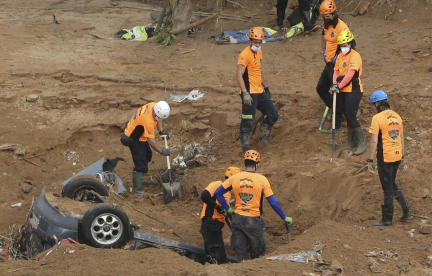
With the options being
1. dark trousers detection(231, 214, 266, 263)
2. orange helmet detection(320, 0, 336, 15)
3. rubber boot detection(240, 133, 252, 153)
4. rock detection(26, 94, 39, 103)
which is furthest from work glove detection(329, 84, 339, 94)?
rock detection(26, 94, 39, 103)

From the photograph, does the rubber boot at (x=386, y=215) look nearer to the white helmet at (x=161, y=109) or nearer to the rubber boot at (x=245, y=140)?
the rubber boot at (x=245, y=140)

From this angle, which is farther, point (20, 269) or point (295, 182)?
point (295, 182)

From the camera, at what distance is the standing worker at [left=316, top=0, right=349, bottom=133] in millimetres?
11367

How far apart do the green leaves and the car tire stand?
30.7 feet

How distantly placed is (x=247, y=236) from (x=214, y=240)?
551 mm

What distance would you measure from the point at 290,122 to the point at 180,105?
2622 mm

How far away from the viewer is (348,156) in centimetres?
1120

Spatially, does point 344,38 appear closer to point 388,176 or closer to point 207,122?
point 388,176

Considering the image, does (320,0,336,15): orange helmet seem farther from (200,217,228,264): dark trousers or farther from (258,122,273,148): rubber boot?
(200,217,228,264): dark trousers

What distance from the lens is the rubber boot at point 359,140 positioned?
11.1 meters

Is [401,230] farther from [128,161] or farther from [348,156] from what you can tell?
[128,161]

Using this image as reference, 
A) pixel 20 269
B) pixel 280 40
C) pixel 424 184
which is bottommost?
pixel 20 269

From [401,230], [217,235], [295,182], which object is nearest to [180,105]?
[295,182]

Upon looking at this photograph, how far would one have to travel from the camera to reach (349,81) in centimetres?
1071
